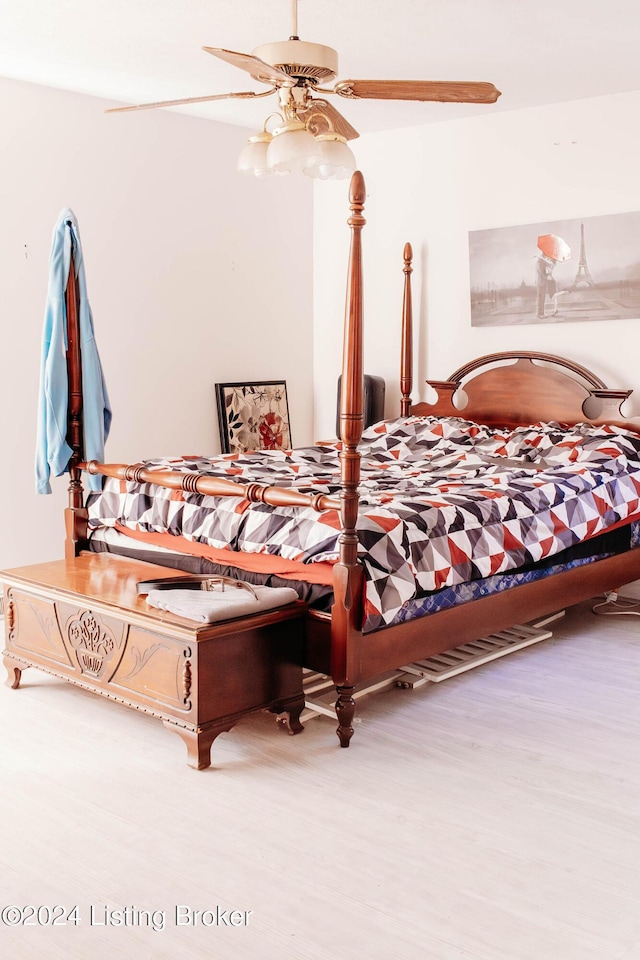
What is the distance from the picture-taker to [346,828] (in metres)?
2.51

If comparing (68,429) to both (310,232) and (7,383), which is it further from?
(310,232)

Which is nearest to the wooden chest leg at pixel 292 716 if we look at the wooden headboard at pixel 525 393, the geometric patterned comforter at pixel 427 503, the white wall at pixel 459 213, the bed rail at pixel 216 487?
the geometric patterned comforter at pixel 427 503

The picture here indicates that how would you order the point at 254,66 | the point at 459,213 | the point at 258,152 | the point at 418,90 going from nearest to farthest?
the point at 254,66 < the point at 418,90 < the point at 258,152 < the point at 459,213

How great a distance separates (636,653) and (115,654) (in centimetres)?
225

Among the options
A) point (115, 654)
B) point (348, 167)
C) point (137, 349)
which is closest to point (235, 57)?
point (348, 167)

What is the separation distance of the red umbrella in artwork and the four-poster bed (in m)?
0.53

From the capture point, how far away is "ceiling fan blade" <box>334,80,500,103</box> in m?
2.88

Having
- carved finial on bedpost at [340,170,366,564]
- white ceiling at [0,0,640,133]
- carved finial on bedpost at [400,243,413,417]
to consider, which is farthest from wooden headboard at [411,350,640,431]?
carved finial on bedpost at [340,170,366,564]

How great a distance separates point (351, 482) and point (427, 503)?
1.68 ft

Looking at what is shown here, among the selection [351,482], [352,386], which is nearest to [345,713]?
[351,482]

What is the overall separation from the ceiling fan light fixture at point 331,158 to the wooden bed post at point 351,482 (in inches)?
6.2

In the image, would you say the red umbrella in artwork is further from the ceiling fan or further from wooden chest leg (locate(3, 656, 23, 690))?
wooden chest leg (locate(3, 656, 23, 690))

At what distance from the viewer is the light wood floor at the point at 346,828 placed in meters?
2.04

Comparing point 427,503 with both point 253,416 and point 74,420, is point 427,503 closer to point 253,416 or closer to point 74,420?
point 74,420
